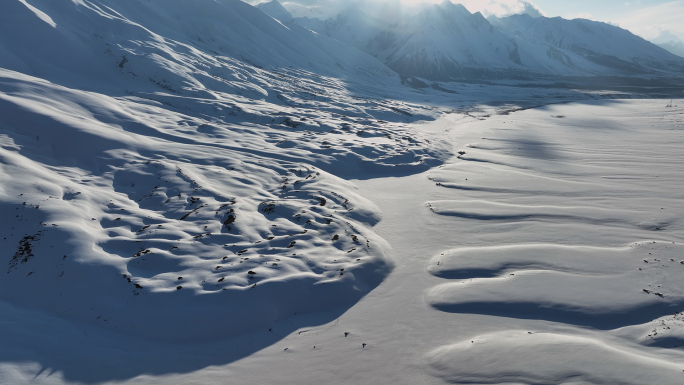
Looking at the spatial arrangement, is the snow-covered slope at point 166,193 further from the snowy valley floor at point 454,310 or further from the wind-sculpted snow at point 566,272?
the wind-sculpted snow at point 566,272

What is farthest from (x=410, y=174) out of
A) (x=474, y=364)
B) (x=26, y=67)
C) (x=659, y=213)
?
(x=26, y=67)

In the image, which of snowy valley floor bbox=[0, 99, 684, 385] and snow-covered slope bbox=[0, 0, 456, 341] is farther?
snow-covered slope bbox=[0, 0, 456, 341]

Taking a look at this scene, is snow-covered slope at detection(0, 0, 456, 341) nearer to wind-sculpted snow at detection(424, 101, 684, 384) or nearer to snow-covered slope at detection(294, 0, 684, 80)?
wind-sculpted snow at detection(424, 101, 684, 384)

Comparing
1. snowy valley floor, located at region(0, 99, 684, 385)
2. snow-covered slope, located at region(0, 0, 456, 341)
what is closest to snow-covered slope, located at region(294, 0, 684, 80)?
snow-covered slope, located at region(0, 0, 456, 341)

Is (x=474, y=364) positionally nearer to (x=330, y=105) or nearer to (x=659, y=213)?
(x=659, y=213)

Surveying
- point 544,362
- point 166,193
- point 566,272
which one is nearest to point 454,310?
point 544,362

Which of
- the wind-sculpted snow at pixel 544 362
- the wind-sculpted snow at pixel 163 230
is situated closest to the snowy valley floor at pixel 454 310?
the wind-sculpted snow at pixel 544 362

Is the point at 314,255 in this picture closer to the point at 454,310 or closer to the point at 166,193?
the point at 454,310
